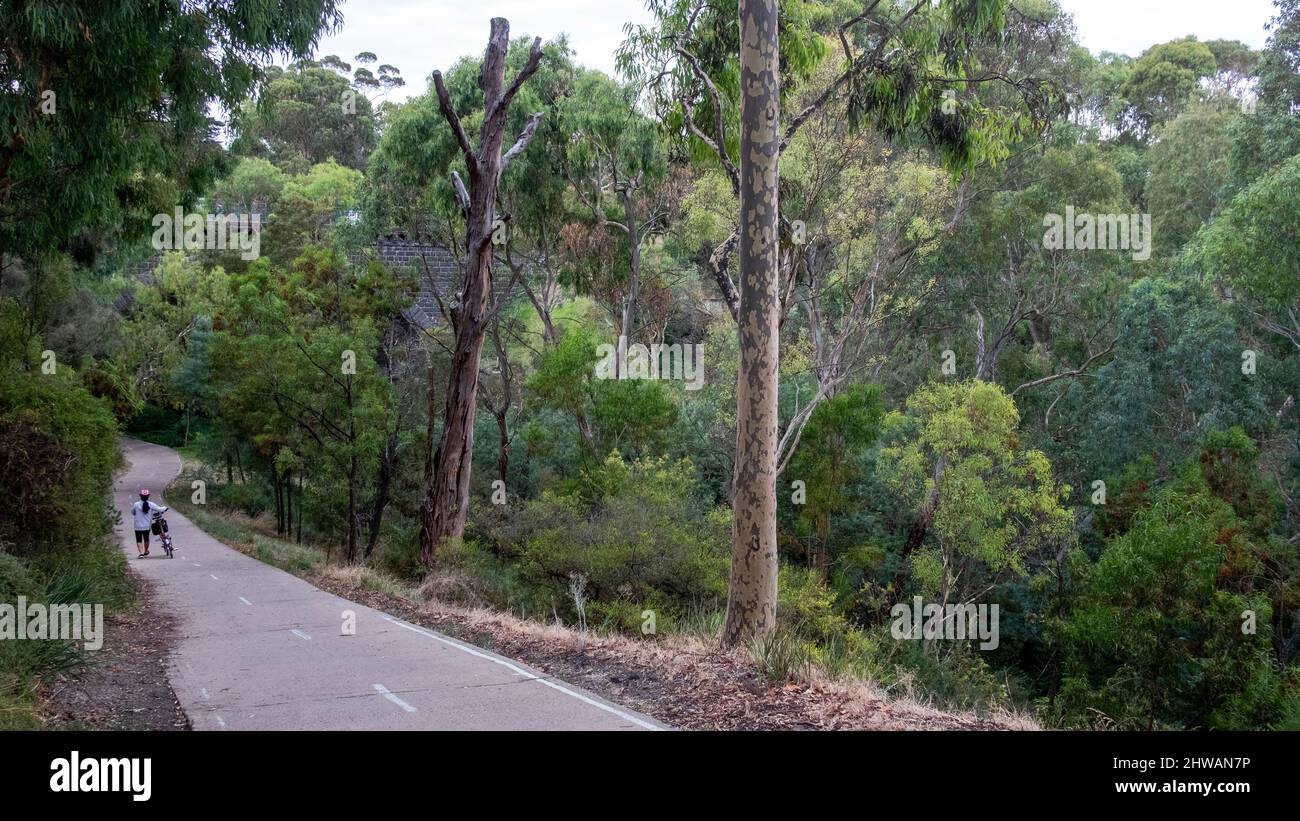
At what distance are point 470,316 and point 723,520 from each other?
988 centimetres

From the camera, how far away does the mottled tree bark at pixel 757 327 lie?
10.7 metres

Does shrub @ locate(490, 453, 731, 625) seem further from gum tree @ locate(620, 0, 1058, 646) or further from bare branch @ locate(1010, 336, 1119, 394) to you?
bare branch @ locate(1010, 336, 1119, 394)

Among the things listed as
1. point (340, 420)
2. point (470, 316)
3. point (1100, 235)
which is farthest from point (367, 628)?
point (1100, 235)

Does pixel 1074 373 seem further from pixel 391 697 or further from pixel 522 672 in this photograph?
pixel 391 697

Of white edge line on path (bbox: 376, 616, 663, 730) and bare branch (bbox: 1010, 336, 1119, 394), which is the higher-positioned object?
bare branch (bbox: 1010, 336, 1119, 394)

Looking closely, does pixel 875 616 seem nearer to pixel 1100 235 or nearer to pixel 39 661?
pixel 1100 235

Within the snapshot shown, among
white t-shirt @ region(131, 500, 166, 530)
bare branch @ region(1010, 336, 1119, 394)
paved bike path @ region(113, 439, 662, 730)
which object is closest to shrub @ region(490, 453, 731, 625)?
paved bike path @ region(113, 439, 662, 730)

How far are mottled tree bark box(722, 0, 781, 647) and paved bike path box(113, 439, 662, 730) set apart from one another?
2308 mm

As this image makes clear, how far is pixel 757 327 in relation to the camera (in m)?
10.8

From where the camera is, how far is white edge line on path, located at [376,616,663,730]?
850 cm

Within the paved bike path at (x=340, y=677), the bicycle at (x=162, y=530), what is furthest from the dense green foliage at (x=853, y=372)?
the bicycle at (x=162, y=530)

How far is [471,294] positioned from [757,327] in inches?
368

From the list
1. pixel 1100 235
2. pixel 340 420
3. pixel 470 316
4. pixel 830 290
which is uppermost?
pixel 1100 235

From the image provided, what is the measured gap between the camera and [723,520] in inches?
1033
